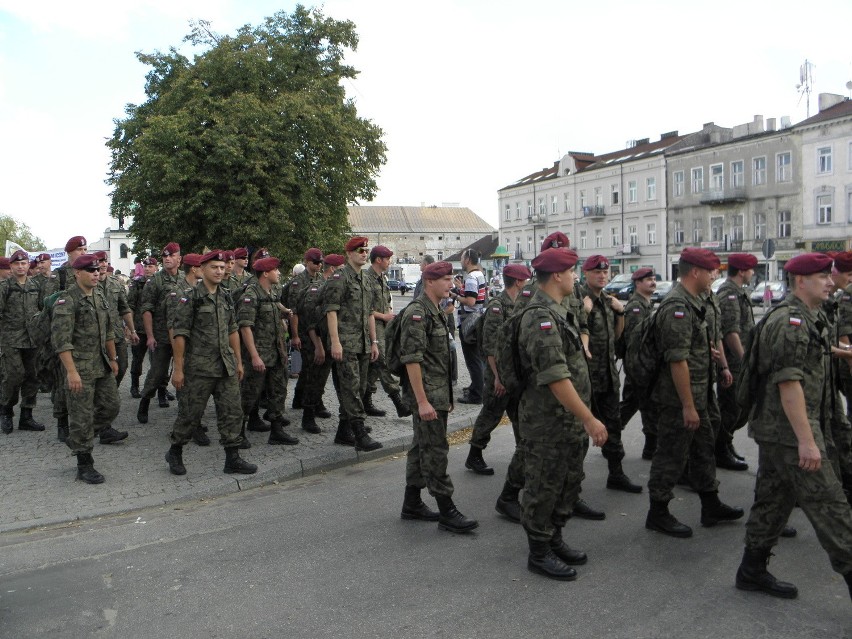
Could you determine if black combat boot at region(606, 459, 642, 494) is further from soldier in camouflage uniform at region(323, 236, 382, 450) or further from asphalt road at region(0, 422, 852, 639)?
soldier in camouflage uniform at region(323, 236, 382, 450)

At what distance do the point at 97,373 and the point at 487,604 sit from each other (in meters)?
4.69

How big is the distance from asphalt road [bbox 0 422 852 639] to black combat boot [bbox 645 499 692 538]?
0.24ft

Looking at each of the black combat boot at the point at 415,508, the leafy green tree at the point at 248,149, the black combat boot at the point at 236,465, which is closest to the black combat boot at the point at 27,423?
the black combat boot at the point at 236,465

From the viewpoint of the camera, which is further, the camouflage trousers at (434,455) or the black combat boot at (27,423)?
the black combat boot at (27,423)

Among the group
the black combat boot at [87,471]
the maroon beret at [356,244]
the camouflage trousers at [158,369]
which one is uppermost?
the maroon beret at [356,244]

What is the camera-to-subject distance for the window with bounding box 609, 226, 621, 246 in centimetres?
6203

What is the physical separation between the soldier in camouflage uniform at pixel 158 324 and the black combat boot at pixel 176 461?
93.4 inches

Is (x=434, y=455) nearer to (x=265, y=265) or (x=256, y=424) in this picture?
(x=265, y=265)

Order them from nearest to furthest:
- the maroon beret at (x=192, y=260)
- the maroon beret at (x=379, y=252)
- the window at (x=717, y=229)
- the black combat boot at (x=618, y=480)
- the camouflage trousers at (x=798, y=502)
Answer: the camouflage trousers at (x=798, y=502) < the black combat boot at (x=618, y=480) < the maroon beret at (x=379, y=252) < the maroon beret at (x=192, y=260) < the window at (x=717, y=229)

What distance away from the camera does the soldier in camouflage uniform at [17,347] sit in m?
8.98

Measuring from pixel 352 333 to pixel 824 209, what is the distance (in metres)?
46.2

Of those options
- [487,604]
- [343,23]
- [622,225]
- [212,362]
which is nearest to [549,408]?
[487,604]

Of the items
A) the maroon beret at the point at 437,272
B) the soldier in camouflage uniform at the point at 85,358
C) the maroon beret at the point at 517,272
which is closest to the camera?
the maroon beret at the point at 437,272

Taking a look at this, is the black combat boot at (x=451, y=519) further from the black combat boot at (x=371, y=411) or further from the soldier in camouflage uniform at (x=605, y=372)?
the black combat boot at (x=371, y=411)
